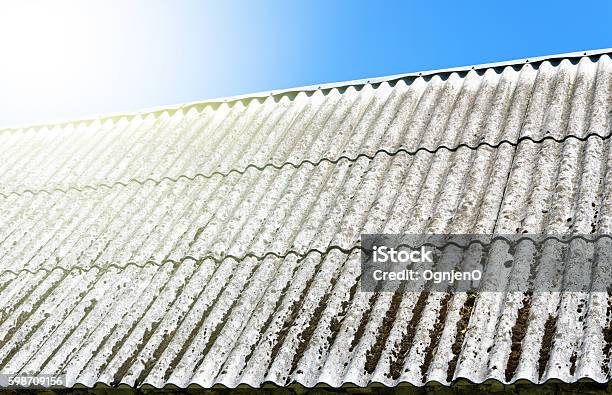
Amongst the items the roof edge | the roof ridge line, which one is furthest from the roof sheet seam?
the roof edge

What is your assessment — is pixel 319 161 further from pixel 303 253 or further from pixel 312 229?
pixel 303 253

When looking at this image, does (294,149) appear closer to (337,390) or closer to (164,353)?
(164,353)

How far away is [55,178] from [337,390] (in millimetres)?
3836

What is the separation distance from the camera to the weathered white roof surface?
3051 millimetres
